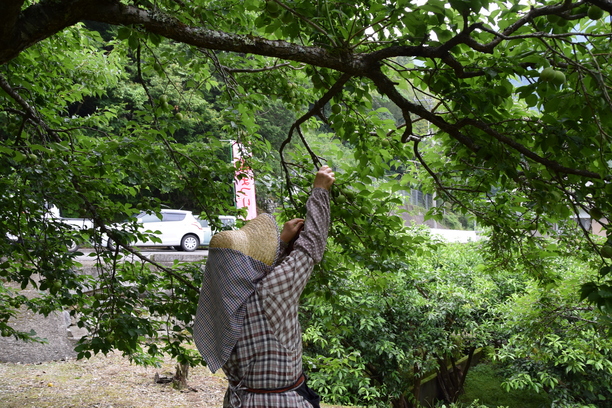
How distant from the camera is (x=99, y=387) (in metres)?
6.27

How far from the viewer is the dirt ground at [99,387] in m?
5.65

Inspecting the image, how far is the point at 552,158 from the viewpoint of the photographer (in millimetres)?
2242

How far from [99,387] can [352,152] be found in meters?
5.01

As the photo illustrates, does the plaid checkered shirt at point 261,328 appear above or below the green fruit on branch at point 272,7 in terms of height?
below

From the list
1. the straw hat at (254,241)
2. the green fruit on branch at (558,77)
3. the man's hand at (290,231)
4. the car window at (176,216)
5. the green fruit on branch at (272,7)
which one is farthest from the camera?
the car window at (176,216)

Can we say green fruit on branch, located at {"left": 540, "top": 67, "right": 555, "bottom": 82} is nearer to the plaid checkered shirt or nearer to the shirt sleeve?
the shirt sleeve

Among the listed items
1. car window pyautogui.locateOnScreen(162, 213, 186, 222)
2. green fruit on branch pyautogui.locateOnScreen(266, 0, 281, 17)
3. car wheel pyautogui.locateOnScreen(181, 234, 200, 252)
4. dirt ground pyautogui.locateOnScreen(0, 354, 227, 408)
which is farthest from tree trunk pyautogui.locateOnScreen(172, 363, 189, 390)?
car wheel pyautogui.locateOnScreen(181, 234, 200, 252)

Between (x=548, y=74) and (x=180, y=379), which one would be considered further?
(x=180, y=379)

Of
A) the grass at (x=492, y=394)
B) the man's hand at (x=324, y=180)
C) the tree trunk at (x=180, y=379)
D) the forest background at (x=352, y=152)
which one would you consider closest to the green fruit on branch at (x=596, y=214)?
the forest background at (x=352, y=152)

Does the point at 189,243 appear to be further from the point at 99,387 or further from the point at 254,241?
the point at 254,241

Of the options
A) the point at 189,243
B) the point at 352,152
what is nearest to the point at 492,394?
the point at 352,152

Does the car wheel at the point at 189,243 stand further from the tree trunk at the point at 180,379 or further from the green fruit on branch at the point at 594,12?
the green fruit on branch at the point at 594,12

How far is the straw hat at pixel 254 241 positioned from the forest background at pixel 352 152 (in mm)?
753

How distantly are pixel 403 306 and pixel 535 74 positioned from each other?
5181 mm
